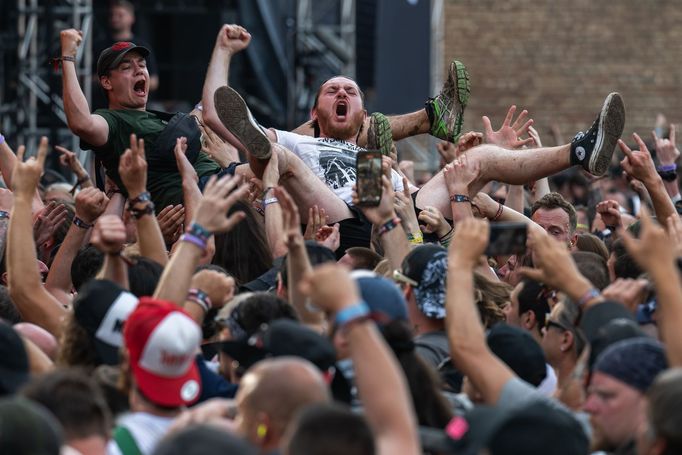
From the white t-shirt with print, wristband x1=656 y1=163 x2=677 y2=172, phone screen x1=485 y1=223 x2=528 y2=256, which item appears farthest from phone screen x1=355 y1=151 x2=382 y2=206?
wristband x1=656 y1=163 x2=677 y2=172

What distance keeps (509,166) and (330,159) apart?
40.6 inches

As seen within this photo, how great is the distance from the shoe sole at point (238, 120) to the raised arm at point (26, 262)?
79.6 inches

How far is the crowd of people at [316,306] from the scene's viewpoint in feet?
13.4

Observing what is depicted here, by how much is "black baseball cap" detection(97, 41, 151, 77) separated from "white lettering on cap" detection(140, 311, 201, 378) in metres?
4.03

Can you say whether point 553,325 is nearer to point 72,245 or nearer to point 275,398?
point 275,398

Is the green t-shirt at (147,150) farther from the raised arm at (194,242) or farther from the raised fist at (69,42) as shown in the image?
the raised arm at (194,242)

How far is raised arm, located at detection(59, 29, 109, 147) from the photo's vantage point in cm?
802

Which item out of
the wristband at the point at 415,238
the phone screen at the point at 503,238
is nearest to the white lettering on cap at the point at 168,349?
the phone screen at the point at 503,238

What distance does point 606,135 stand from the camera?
27.1 feet

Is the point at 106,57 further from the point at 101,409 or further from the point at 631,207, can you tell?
the point at 631,207

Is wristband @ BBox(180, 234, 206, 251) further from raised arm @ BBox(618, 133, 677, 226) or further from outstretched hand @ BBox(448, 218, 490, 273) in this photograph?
raised arm @ BBox(618, 133, 677, 226)

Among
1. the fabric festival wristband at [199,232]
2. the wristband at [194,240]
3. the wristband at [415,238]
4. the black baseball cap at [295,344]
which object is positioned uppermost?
the fabric festival wristband at [199,232]

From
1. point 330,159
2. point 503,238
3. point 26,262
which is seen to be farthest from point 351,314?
point 330,159

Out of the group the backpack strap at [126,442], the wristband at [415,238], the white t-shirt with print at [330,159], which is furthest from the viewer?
the white t-shirt with print at [330,159]
